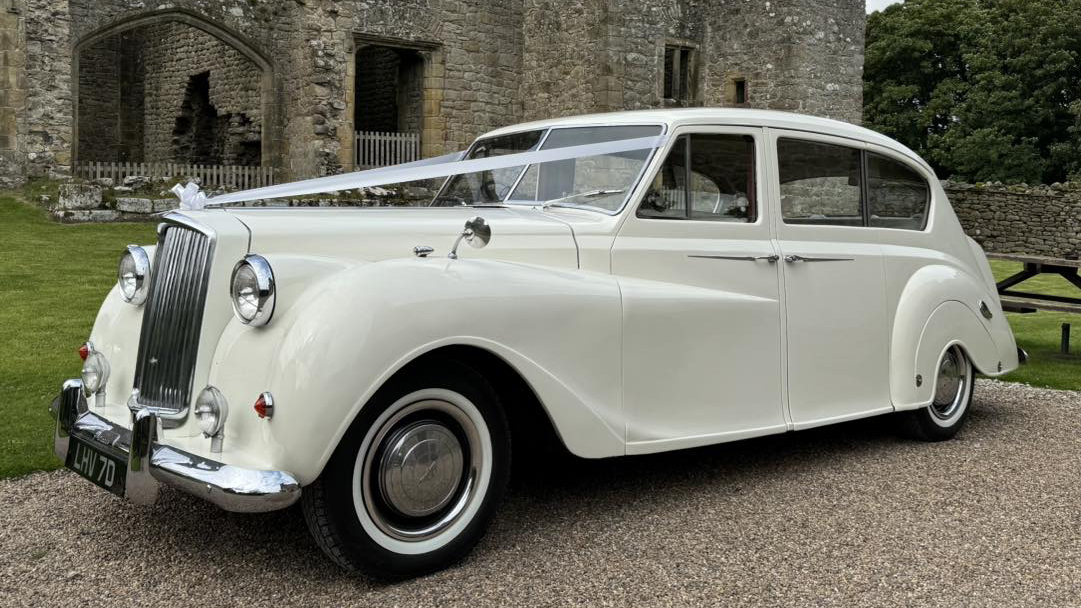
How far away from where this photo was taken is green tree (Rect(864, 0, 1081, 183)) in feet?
113

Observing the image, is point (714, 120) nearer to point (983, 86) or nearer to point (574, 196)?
point (574, 196)

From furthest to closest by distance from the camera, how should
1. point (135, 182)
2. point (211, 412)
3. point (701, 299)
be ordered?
point (135, 182), point (701, 299), point (211, 412)

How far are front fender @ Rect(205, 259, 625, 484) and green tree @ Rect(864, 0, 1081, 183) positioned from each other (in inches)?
1361

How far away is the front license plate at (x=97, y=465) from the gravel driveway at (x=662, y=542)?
322 mm

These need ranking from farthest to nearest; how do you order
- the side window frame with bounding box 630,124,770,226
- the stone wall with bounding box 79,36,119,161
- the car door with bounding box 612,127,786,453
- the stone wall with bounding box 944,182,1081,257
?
the stone wall with bounding box 79,36,119,161 < the stone wall with bounding box 944,182,1081,257 < the side window frame with bounding box 630,124,770,226 < the car door with bounding box 612,127,786,453

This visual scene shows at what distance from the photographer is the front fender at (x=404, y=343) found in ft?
10.3

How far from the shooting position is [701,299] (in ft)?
14.1

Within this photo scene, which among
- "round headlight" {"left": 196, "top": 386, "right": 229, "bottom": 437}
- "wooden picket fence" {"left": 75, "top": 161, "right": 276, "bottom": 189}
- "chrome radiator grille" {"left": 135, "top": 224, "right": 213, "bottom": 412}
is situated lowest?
"round headlight" {"left": 196, "top": 386, "right": 229, "bottom": 437}

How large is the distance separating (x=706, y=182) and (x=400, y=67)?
18.6 meters

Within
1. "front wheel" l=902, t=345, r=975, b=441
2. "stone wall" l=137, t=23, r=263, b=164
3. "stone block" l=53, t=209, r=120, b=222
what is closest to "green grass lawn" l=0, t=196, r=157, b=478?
"stone block" l=53, t=209, r=120, b=222

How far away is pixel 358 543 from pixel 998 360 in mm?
4153

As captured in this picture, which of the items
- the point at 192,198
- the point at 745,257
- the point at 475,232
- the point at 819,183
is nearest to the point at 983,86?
the point at 819,183

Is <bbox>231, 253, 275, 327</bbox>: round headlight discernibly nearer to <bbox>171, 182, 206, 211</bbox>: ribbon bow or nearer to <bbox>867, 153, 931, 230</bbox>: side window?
<bbox>171, 182, 206, 211</bbox>: ribbon bow

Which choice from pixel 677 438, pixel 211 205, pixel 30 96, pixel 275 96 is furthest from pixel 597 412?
pixel 275 96
